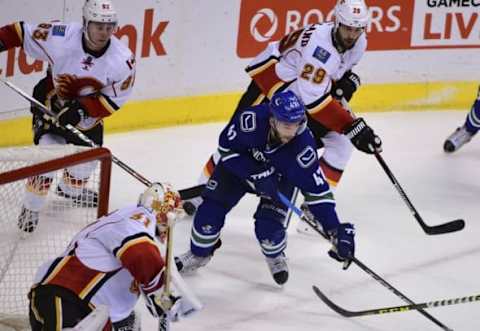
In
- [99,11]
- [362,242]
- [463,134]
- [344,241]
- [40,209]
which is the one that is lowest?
[362,242]

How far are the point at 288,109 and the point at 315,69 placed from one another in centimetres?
74

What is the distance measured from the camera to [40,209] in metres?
4.43

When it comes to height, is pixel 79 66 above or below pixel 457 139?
above

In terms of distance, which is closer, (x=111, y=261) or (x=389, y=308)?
(x=111, y=261)

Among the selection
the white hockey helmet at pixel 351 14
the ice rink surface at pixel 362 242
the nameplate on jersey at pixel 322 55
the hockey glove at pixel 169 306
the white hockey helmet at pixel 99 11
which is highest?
the white hockey helmet at pixel 351 14

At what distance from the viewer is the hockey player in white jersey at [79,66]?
4.88 m

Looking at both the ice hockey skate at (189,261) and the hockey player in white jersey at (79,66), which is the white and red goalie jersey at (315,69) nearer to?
the hockey player in white jersey at (79,66)

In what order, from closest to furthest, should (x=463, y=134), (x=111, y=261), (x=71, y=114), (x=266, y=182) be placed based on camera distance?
(x=111, y=261) → (x=266, y=182) → (x=71, y=114) → (x=463, y=134)

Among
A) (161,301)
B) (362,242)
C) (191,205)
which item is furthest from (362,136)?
(161,301)

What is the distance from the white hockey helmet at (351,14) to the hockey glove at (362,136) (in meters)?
0.41

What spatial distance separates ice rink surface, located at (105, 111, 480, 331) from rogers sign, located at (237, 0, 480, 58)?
0.45m

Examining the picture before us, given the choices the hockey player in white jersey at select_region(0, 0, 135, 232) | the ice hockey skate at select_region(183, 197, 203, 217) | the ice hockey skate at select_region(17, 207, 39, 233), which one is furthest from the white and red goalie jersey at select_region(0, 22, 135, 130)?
the ice hockey skate at select_region(17, 207, 39, 233)

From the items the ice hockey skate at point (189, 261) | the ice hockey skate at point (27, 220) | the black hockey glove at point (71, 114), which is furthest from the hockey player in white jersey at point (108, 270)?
the black hockey glove at point (71, 114)

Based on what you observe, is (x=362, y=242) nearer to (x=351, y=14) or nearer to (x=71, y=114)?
(x=351, y=14)
